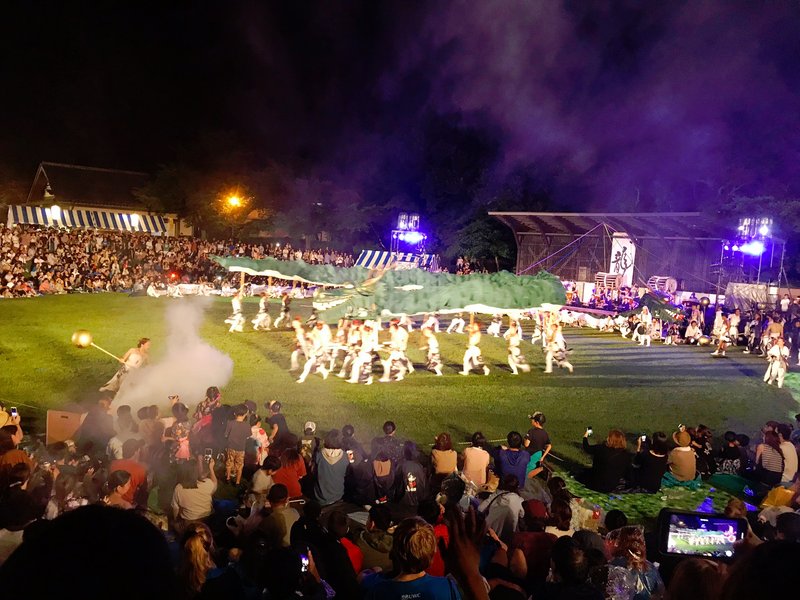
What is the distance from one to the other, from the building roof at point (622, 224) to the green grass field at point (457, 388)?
8872mm

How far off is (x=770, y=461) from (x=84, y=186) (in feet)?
157

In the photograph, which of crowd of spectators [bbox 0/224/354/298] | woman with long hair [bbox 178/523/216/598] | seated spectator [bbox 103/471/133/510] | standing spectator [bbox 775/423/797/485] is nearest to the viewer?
woman with long hair [bbox 178/523/216/598]

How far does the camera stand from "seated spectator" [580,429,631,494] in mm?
9164

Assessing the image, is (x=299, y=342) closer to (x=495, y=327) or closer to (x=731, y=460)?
(x=495, y=327)

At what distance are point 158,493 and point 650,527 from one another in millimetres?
6570

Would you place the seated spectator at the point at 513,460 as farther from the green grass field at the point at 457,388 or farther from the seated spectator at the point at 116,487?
the seated spectator at the point at 116,487

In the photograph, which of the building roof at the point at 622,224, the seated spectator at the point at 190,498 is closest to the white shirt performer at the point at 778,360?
the building roof at the point at 622,224

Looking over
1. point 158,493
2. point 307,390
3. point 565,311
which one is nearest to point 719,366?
point 565,311

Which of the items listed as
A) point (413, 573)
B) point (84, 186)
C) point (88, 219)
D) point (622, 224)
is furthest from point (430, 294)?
point (84, 186)

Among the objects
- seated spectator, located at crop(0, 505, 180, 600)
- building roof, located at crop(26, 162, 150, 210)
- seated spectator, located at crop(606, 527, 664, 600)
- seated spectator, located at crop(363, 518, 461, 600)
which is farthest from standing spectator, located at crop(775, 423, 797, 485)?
building roof, located at crop(26, 162, 150, 210)

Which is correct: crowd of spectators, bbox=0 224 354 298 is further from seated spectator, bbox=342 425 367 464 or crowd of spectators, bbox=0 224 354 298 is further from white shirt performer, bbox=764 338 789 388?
white shirt performer, bbox=764 338 789 388

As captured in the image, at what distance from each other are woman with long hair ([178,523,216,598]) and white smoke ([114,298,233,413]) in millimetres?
8883

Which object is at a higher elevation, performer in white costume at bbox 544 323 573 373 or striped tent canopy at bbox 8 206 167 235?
striped tent canopy at bbox 8 206 167 235

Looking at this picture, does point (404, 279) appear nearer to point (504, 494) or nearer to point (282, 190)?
point (504, 494)
